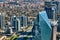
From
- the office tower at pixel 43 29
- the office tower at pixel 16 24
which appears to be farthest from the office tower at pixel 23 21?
the office tower at pixel 43 29

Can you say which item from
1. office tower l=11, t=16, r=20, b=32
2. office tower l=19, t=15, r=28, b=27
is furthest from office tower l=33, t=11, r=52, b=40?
office tower l=19, t=15, r=28, b=27

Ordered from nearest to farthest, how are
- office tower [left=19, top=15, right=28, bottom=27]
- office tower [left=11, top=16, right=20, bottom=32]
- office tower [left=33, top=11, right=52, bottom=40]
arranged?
1. office tower [left=33, top=11, right=52, bottom=40]
2. office tower [left=11, top=16, right=20, bottom=32]
3. office tower [left=19, top=15, right=28, bottom=27]

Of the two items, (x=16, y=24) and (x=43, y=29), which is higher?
(x=43, y=29)

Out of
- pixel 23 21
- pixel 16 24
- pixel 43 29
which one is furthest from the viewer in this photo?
pixel 23 21

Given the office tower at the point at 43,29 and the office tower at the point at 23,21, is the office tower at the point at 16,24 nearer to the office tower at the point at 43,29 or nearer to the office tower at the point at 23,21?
the office tower at the point at 23,21

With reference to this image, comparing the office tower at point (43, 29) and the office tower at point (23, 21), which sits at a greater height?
the office tower at point (43, 29)

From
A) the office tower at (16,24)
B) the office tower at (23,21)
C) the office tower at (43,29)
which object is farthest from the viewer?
the office tower at (23,21)

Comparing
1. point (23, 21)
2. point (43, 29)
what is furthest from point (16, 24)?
point (43, 29)

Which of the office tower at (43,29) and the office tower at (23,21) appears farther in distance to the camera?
the office tower at (23,21)

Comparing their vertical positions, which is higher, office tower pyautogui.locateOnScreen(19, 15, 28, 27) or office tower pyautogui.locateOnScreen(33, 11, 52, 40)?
office tower pyautogui.locateOnScreen(33, 11, 52, 40)

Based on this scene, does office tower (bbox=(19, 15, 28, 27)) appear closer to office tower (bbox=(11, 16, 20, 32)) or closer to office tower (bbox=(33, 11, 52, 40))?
office tower (bbox=(11, 16, 20, 32))

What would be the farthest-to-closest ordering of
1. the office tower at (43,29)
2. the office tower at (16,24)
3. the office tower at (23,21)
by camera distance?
the office tower at (23,21)
the office tower at (16,24)
the office tower at (43,29)

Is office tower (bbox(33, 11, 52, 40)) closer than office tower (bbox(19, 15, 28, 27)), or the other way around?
office tower (bbox(33, 11, 52, 40))

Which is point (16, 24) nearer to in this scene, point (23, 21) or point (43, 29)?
point (23, 21)
